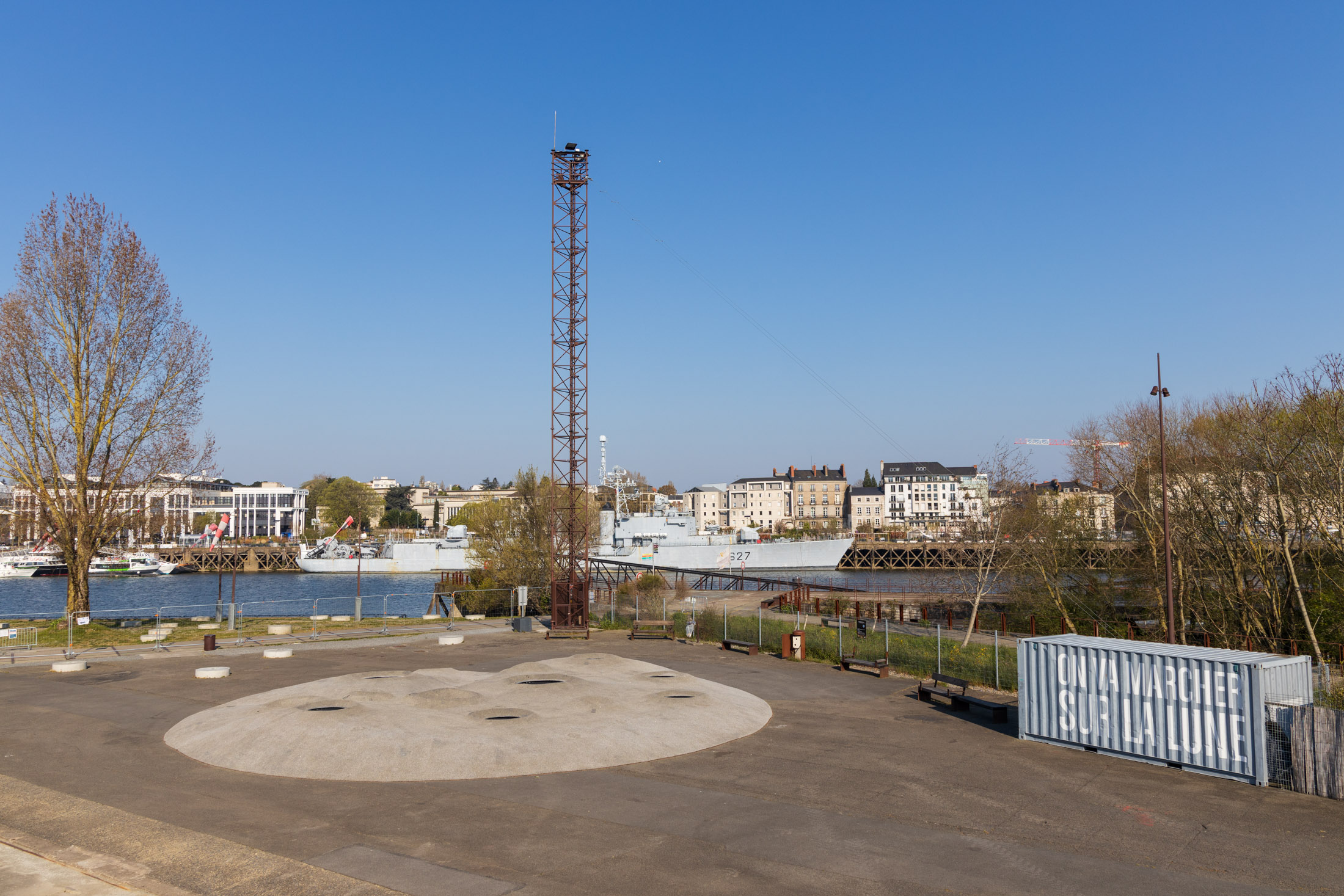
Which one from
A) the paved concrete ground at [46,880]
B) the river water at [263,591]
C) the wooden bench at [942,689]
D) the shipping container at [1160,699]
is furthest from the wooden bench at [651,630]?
the river water at [263,591]

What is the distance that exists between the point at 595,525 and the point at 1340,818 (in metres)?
65.2

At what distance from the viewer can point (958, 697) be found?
68.9 ft

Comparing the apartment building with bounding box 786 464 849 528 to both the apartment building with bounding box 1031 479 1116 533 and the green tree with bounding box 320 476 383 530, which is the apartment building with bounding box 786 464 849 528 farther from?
the apartment building with bounding box 1031 479 1116 533

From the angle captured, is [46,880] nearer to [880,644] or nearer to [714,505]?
[880,644]

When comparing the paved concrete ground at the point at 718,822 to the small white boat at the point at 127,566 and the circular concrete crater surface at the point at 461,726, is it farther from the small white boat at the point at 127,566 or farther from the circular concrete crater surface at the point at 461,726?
the small white boat at the point at 127,566

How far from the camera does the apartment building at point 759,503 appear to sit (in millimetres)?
184625

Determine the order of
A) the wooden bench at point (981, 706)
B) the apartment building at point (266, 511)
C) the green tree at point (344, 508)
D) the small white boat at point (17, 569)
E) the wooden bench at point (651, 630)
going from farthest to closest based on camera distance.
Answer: the apartment building at point (266, 511)
the green tree at point (344, 508)
the small white boat at point (17, 569)
the wooden bench at point (651, 630)
the wooden bench at point (981, 706)

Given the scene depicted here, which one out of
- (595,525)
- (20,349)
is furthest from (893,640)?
(595,525)

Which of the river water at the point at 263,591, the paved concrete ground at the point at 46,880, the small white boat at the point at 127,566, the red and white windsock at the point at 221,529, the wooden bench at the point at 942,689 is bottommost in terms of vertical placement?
the river water at the point at 263,591

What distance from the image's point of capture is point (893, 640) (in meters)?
33.7

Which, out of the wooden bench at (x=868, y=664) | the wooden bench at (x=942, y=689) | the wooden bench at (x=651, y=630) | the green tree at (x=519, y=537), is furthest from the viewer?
the green tree at (x=519, y=537)

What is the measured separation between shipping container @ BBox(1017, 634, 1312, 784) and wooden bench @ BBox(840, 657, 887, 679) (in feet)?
27.7

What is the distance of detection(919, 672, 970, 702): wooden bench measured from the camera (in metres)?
21.8

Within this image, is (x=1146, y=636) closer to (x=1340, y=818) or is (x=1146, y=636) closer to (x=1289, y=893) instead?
(x=1340, y=818)
